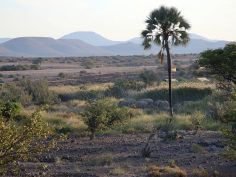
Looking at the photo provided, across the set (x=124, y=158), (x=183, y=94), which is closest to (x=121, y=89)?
(x=183, y=94)

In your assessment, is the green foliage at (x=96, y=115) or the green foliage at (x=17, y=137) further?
the green foliage at (x=96, y=115)

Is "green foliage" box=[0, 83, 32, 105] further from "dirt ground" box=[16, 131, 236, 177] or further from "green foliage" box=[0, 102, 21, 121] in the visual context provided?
"dirt ground" box=[16, 131, 236, 177]

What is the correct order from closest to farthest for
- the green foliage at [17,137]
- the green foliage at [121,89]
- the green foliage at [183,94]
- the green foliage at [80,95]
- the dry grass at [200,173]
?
the green foliage at [17,137] < the dry grass at [200,173] < the green foliage at [183,94] < the green foliage at [80,95] < the green foliage at [121,89]

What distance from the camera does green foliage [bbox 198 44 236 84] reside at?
73.6ft

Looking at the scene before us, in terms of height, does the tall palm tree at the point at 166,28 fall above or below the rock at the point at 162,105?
above

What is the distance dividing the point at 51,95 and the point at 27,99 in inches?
85.5

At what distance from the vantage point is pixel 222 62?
2270 cm

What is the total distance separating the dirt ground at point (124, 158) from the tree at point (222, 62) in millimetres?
2790

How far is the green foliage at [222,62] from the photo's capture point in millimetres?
22422

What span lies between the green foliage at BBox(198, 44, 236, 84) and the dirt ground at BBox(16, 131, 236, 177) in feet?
9.15

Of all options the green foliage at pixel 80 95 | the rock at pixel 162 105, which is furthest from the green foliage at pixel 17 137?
the green foliage at pixel 80 95

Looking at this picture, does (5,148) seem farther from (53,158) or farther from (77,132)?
(77,132)

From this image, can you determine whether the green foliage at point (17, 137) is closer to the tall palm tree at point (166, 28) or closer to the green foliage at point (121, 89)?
the tall palm tree at point (166, 28)

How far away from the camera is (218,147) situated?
18.8m
